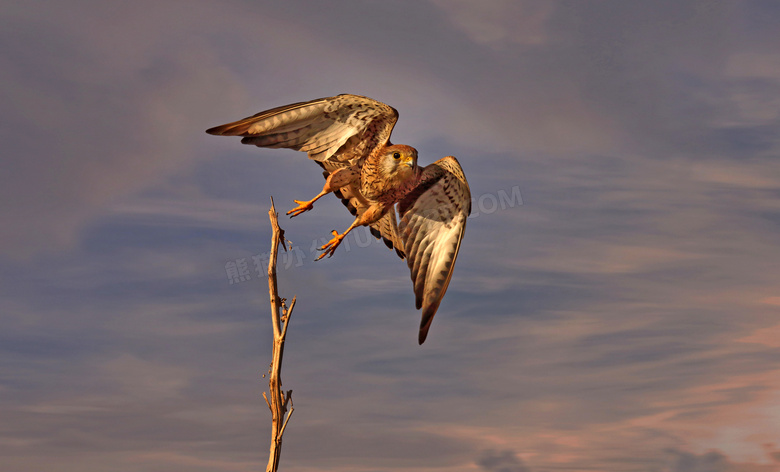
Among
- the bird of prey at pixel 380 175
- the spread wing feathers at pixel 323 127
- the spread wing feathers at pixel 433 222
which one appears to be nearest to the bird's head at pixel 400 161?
the bird of prey at pixel 380 175

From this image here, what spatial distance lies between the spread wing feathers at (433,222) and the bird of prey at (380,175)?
0.05 ft

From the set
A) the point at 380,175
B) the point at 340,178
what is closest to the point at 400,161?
the point at 380,175

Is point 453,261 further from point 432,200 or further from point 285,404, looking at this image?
point 285,404

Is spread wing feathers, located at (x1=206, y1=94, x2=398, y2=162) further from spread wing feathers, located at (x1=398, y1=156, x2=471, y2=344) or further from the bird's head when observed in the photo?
spread wing feathers, located at (x1=398, y1=156, x2=471, y2=344)

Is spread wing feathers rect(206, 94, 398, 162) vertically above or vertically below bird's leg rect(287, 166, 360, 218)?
above

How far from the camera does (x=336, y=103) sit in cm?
944

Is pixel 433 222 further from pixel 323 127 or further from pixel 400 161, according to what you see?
Result: pixel 323 127

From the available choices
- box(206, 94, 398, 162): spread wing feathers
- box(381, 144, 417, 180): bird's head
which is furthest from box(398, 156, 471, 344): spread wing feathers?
box(206, 94, 398, 162): spread wing feathers

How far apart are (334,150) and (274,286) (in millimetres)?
2086

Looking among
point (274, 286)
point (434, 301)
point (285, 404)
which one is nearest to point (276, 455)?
point (285, 404)

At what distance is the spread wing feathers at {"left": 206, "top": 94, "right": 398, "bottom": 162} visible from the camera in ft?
31.0

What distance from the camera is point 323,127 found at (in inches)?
380

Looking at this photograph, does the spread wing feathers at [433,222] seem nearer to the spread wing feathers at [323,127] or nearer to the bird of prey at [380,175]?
the bird of prey at [380,175]

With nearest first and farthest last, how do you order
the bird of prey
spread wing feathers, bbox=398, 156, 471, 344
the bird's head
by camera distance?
1. the bird's head
2. the bird of prey
3. spread wing feathers, bbox=398, 156, 471, 344
